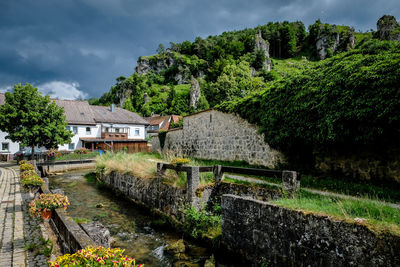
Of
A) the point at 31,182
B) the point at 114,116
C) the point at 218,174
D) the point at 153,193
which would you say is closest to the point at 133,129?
the point at 114,116

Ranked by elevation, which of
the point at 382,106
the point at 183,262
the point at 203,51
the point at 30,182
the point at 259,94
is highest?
the point at 203,51

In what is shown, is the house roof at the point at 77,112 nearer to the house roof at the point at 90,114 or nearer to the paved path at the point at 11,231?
the house roof at the point at 90,114

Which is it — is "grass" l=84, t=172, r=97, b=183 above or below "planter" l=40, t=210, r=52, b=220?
below

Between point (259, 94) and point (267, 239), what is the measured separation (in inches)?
340

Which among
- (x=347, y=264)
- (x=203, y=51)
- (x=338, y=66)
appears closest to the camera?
(x=347, y=264)

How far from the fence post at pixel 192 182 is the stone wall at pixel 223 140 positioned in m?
5.40

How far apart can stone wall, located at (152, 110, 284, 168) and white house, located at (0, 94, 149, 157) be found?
51.3ft

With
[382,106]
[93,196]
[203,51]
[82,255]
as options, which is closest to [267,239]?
[82,255]

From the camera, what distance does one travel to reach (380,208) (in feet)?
13.0

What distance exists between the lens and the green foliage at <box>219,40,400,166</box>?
21.3 ft

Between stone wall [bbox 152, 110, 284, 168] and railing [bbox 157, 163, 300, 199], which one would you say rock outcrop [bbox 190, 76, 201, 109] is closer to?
stone wall [bbox 152, 110, 284, 168]

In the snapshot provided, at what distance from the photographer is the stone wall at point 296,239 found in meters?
3.22

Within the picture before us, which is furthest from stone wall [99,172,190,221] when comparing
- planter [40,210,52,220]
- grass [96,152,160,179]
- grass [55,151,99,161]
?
grass [55,151,99,161]

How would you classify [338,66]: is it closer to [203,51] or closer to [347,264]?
[347,264]
